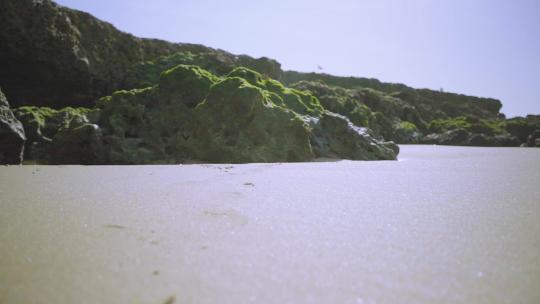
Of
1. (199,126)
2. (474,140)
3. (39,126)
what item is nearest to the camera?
(199,126)

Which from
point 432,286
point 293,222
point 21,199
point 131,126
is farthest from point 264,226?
point 131,126

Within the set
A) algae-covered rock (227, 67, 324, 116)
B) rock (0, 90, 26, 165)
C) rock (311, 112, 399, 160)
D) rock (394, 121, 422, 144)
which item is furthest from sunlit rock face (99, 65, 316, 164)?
rock (394, 121, 422, 144)

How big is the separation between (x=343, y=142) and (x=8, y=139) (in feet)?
23.6

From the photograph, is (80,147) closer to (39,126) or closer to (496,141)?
(39,126)

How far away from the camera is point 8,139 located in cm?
647

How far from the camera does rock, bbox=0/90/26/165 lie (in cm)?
641

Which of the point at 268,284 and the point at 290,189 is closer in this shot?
the point at 268,284

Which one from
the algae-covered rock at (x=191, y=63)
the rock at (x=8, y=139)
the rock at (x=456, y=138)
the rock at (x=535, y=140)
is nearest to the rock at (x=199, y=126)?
the rock at (x=8, y=139)

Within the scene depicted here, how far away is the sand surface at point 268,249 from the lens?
926mm

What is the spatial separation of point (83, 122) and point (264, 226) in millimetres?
7399

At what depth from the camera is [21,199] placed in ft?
7.50

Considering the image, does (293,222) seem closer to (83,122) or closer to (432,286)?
(432,286)

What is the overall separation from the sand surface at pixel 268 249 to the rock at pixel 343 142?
604cm

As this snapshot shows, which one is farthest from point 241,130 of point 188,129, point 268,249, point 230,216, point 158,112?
point 268,249
